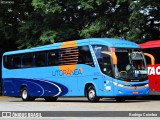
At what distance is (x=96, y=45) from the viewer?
24.6 metres

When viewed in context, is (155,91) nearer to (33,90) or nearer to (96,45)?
(96,45)

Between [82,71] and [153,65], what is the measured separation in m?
4.21

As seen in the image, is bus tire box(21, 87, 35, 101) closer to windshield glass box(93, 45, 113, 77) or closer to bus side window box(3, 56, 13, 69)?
bus side window box(3, 56, 13, 69)

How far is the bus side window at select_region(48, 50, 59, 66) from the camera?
2731 cm

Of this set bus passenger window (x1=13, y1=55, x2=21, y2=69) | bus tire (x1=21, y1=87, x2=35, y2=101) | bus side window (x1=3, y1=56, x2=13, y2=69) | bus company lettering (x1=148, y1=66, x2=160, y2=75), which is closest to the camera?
bus company lettering (x1=148, y1=66, x2=160, y2=75)

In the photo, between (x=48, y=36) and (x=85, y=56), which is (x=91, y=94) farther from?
(x=48, y=36)

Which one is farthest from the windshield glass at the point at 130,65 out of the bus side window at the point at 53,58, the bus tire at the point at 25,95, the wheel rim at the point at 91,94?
the bus tire at the point at 25,95

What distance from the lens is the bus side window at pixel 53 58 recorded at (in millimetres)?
27306

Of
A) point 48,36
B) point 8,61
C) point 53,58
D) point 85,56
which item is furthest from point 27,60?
point 48,36

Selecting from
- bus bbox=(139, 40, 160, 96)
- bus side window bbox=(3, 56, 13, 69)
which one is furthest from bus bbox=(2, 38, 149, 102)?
bus bbox=(139, 40, 160, 96)

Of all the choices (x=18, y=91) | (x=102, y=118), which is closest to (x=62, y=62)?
(x=18, y=91)

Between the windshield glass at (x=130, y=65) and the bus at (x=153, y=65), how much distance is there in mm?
1562

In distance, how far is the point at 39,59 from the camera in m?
28.7

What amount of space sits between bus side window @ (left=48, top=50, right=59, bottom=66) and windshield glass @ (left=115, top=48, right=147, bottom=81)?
4.54 m
